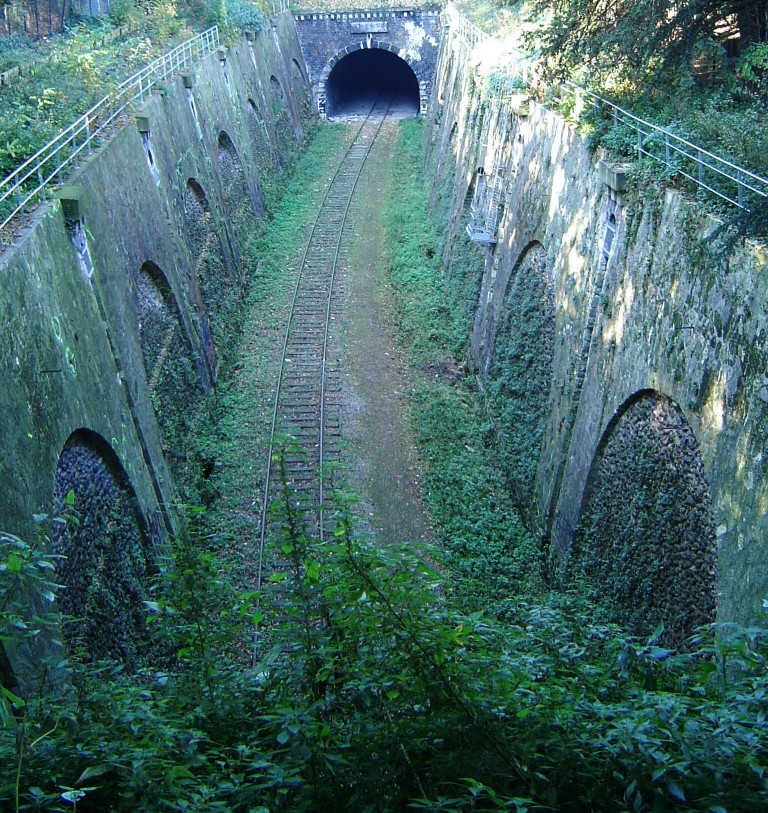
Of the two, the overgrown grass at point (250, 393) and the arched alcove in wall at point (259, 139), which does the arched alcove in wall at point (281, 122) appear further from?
the overgrown grass at point (250, 393)

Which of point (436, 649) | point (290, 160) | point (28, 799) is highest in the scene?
point (290, 160)

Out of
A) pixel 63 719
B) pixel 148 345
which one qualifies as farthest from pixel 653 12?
pixel 63 719

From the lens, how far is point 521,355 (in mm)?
15609

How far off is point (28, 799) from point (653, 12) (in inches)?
526

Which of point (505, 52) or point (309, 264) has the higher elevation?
point (505, 52)

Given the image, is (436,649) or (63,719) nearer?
(436,649)

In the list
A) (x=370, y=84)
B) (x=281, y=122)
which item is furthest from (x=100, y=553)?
(x=370, y=84)

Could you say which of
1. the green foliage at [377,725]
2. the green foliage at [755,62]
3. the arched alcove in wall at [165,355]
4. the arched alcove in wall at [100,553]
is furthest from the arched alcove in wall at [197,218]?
the green foliage at [377,725]

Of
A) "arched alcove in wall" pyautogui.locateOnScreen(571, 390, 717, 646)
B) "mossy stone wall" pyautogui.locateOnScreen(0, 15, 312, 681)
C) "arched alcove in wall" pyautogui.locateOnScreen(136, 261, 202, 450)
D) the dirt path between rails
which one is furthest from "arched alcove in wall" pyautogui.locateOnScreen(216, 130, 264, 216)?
"arched alcove in wall" pyautogui.locateOnScreen(571, 390, 717, 646)

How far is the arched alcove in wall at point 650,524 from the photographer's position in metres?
8.75

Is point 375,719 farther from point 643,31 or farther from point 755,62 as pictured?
point 643,31

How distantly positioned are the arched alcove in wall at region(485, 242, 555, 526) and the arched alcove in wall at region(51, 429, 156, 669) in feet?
20.6

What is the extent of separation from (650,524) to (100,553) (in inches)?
257

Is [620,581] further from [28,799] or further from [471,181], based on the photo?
[471,181]
